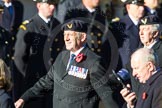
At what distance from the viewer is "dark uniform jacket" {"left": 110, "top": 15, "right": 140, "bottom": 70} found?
10.5m

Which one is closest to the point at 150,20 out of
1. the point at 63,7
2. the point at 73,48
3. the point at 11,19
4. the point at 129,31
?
the point at 129,31

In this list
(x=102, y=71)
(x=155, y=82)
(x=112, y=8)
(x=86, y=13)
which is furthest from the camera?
(x=112, y=8)

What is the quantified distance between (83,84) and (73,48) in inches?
18.5

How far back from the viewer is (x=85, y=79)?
834 centimetres

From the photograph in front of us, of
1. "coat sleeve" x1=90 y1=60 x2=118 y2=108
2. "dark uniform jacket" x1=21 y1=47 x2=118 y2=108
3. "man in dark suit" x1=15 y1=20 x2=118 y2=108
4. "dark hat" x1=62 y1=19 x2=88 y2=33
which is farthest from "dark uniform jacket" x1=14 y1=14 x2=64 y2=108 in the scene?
"coat sleeve" x1=90 y1=60 x2=118 y2=108

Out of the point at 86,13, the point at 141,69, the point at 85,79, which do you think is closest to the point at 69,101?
the point at 85,79

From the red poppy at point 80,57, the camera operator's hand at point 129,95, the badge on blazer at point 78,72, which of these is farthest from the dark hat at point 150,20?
the camera operator's hand at point 129,95

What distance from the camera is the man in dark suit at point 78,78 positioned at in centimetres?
827

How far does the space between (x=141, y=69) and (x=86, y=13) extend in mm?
3371

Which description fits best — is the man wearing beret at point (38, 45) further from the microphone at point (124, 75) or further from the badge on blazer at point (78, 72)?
the badge on blazer at point (78, 72)

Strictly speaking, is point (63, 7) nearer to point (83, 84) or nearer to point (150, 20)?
point (150, 20)

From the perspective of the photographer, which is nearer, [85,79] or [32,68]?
[85,79]

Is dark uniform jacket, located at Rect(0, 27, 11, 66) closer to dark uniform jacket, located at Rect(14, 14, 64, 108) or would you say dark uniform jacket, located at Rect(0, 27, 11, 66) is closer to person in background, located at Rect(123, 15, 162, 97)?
dark uniform jacket, located at Rect(14, 14, 64, 108)

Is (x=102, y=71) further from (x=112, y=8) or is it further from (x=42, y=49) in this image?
(x=112, y=8)
